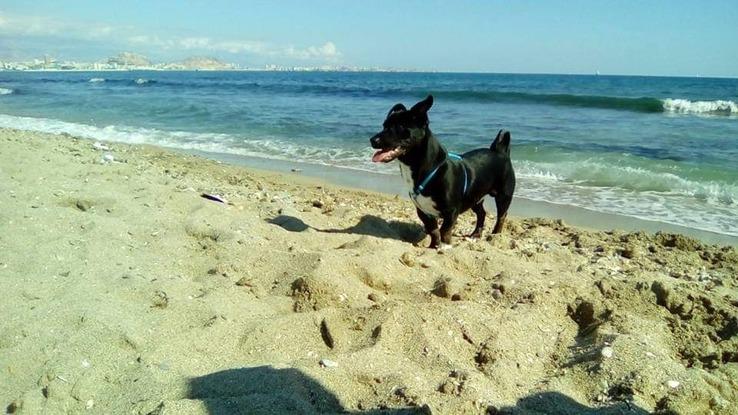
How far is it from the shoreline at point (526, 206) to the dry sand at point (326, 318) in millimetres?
943

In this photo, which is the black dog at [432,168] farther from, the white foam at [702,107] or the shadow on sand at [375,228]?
the white foam at [702,107]

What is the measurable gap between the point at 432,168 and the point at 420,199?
323 millimetres

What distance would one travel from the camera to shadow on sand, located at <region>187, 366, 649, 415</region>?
6.95 ft

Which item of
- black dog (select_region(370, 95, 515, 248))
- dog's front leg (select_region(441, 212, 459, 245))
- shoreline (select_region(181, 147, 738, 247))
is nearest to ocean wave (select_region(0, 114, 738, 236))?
shoreline (select_region(181, 147, 738, 247))

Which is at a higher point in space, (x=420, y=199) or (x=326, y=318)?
(x=420, y=199)

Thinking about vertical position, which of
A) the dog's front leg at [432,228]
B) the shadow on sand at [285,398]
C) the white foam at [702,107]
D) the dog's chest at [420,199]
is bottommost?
the shadow on sand at [285,398]

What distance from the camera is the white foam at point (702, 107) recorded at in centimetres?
2153

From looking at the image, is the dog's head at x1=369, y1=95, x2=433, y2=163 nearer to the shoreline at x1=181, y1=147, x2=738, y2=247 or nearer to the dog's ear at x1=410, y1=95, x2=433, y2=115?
the dog's ear at x1=410, y1=95, x2=433, y2=115

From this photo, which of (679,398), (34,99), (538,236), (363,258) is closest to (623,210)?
(538,236)

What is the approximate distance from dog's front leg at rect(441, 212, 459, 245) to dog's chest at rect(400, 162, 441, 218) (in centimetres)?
10

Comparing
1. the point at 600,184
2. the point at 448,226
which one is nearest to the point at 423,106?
the point at 448,226

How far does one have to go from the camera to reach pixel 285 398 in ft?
7.15

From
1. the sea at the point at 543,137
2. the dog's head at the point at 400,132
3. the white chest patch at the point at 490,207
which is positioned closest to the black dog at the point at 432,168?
the dog's head at the point at 400,132

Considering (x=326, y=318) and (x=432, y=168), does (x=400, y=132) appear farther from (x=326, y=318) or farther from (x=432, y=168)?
(x=326, y=318)
